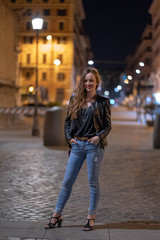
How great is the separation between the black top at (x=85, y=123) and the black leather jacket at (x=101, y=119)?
5cm

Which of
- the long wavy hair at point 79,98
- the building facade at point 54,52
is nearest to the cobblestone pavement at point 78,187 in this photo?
the long wavy hair at point 79,98

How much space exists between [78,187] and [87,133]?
2962 millimetres

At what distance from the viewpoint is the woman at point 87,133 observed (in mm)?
5277

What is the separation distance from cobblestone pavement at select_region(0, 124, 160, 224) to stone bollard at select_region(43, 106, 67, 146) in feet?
7.60

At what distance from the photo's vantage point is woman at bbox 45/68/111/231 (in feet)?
17.3

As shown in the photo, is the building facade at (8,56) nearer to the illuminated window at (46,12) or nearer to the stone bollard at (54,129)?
the stone bollard at (54,129)

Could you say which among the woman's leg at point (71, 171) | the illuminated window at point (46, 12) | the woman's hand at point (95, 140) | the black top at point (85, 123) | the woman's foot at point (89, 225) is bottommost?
the woman's foot at point (89, 225)

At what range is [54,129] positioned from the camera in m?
16.1

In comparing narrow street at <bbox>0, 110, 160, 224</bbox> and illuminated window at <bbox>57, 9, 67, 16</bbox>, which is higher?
illuminated window at <bbox>57, 9, 67, 16</bbox>

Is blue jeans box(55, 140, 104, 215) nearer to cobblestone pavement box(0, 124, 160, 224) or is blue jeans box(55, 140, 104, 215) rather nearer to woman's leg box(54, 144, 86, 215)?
woman's leg box(54, 144, 86, 215)

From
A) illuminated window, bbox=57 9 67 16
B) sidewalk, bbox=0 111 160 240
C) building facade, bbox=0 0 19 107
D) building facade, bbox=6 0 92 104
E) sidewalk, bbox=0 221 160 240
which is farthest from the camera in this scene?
building facade, bbox=6 0 92 104

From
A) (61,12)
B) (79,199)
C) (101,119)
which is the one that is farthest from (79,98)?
(61,12)

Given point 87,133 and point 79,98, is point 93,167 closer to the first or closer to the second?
point 87,133

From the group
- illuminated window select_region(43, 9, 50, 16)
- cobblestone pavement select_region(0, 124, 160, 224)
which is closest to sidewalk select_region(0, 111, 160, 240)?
cobblestone pavement select_region(0, 124, 160, 224)
